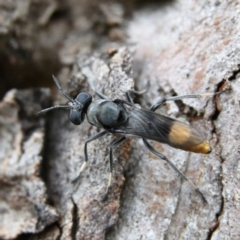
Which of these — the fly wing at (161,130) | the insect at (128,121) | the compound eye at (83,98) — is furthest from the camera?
the compound eye at (83,98)

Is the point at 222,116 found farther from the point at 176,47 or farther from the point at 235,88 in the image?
the point at 176,47

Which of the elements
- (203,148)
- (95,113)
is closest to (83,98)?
(95,113)

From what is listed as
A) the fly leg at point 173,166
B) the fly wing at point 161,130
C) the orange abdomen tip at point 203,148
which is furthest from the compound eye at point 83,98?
the orange abdomen tip at point 203,148

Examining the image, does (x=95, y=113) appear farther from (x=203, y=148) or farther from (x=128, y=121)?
(x=203, y=148)

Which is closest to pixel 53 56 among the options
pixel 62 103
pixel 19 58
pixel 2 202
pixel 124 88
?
pixel 19 58

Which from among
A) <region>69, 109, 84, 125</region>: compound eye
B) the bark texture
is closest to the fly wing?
the bark texture

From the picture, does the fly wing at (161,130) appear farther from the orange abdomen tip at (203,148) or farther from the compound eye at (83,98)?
the compound eye at (83,98)
